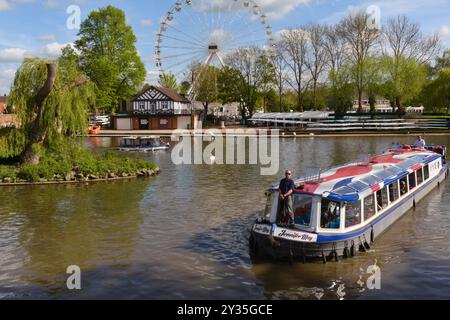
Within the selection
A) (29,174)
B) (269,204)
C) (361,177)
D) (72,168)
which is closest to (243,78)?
(72,168)

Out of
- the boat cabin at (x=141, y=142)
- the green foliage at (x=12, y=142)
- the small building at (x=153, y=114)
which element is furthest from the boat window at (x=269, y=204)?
the small building at (x=153, y=114)

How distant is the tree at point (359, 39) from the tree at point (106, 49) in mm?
38825

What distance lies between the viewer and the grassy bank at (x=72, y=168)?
31.2 metres

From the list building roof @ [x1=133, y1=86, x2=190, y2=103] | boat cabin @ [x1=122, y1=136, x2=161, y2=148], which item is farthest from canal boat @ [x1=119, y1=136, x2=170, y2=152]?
building roof @ [x1=133, y1=86, x2=190, y2=103]

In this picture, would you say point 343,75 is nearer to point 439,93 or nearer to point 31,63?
point 439,93

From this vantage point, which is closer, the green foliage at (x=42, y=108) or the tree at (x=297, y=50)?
the green foliage at (x=42, y=108)

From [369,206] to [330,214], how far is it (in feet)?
9.14

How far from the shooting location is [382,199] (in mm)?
20469

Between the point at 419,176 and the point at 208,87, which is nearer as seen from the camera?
the point at 419,176

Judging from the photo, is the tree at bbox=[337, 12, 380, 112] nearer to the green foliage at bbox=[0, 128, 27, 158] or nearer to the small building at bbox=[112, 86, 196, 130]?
the small building at bbox=[112, 86, 196, 130]

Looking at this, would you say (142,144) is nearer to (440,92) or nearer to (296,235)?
(296,235)

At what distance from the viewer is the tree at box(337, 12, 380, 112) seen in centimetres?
8962

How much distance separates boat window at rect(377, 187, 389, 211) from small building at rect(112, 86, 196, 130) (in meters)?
71.7

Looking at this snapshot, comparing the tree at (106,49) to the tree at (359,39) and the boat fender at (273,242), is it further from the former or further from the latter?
the boat fender at (273,242)
